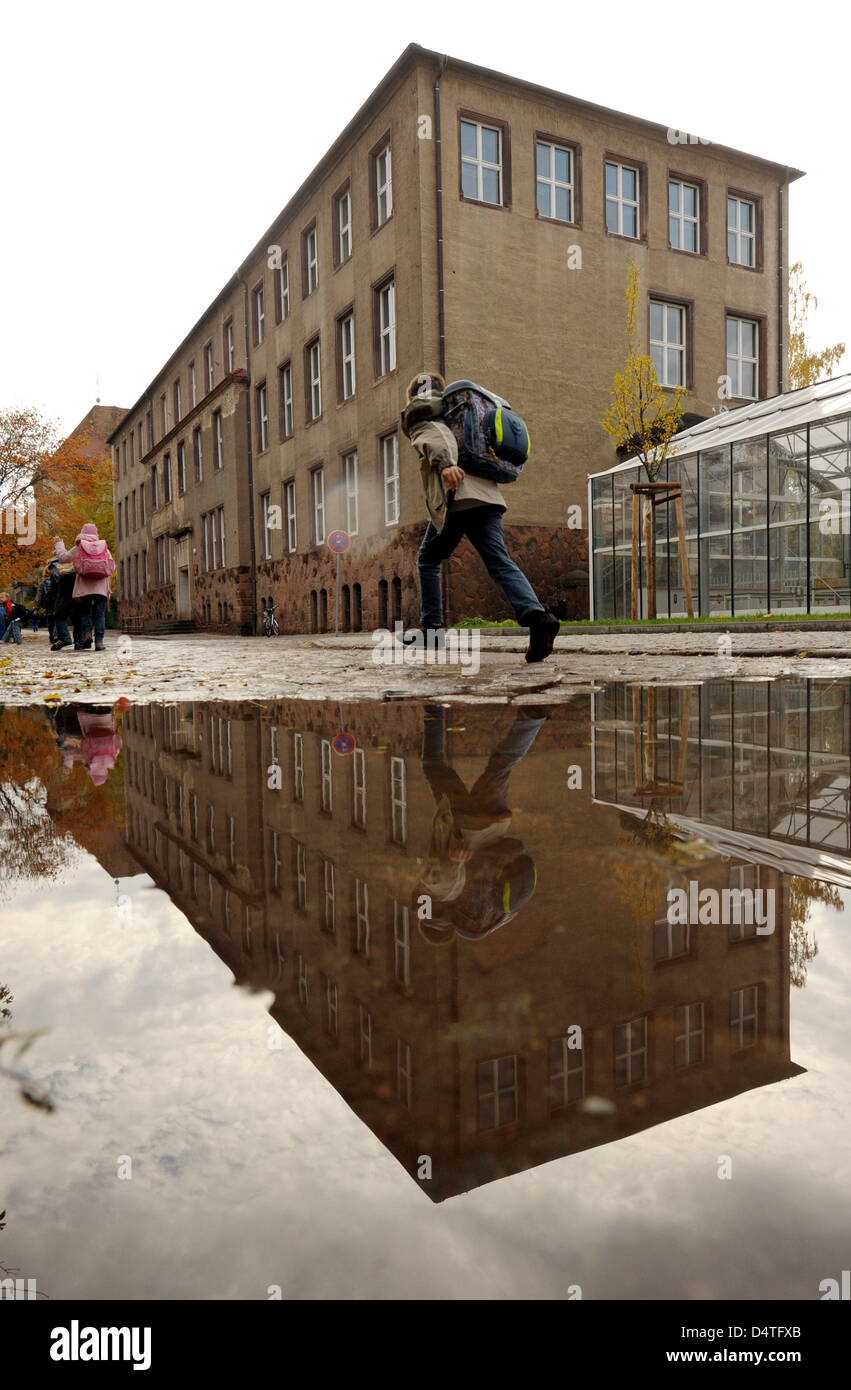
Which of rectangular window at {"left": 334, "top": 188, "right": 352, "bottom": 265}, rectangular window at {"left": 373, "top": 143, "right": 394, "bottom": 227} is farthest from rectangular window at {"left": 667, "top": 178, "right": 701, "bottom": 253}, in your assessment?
rectangular window at {"left": 334, "top": 188, "right": 352, "bottom": 265}

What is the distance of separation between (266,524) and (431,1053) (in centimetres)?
3073

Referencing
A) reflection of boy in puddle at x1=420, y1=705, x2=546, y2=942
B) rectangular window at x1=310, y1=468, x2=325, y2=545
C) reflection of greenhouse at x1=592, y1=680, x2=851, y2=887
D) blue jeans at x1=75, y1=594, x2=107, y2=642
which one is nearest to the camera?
reflection of boy in puddle at x1=420, y1=705, x2=546, y2=942

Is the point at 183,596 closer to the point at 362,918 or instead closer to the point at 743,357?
the point at 743,357

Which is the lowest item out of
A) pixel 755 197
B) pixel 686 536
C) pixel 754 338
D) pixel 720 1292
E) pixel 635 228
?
pixel 720 1292

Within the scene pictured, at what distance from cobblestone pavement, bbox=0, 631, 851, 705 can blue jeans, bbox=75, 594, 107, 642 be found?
4.04 metres

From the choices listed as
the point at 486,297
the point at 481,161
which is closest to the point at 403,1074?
the point at 486,297

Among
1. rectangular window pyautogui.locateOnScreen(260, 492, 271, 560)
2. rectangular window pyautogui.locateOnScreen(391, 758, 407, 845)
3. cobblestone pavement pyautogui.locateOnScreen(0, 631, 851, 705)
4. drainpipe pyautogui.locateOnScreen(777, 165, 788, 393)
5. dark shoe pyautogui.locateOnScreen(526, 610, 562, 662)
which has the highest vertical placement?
drainpipe pyautogui.locateOnScreen(777, 165, 788, 393)

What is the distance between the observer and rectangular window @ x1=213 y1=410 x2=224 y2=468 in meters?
33.7

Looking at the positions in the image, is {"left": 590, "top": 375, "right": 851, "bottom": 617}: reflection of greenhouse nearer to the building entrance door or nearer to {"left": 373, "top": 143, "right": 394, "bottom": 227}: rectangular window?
{"left": 373, "top": 143, "right": 394, "bottom": 227}: rectangular window

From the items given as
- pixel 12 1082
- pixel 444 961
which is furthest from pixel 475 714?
pixel 12 1082

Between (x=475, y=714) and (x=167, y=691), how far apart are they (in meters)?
2.85

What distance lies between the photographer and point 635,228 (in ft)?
76.6

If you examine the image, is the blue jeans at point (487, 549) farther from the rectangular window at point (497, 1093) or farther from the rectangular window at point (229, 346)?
the rectangular window at point (229, 346)

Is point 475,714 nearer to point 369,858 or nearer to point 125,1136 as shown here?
point 369,858
